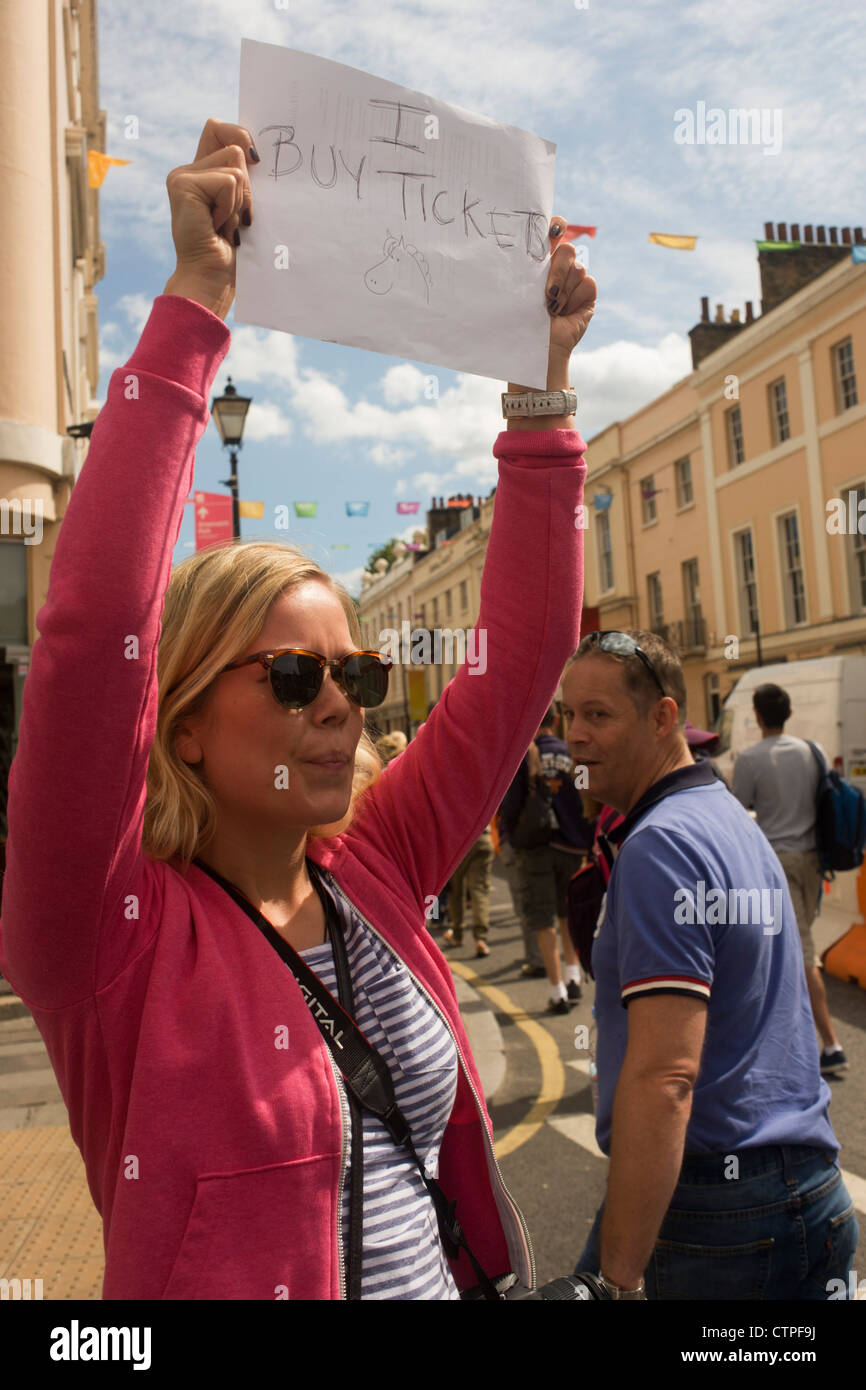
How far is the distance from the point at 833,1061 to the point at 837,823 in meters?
1.33

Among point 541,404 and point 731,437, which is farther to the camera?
point 731,437

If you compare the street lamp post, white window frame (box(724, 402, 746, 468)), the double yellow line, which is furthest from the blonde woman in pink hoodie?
white window frame (box(724, 402, 746, 468))

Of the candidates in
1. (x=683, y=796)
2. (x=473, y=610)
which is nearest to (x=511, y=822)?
(x=683, y=796)

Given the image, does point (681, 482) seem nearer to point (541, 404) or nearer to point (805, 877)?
point (805, 877)

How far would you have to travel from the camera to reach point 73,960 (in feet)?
3.74

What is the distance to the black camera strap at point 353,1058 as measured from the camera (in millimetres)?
1301

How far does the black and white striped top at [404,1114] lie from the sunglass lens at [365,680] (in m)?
0.31

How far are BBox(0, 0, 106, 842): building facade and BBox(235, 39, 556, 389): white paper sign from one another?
9.77 metres

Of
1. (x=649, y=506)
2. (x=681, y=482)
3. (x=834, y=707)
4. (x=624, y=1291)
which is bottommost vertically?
(x=624, y=1291)

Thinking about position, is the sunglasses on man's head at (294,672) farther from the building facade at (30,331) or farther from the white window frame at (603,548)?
the white window frame at (603,548)

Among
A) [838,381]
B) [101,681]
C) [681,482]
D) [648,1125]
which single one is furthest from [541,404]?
[681,482]

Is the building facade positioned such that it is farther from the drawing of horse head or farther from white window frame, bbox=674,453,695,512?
white window frame, bbox=674,453,695,512

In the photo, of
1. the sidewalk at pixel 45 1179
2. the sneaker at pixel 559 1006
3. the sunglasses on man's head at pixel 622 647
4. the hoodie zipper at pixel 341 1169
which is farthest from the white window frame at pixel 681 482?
the hoodie zipper at pixel 341 1169

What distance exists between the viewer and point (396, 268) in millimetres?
1402
